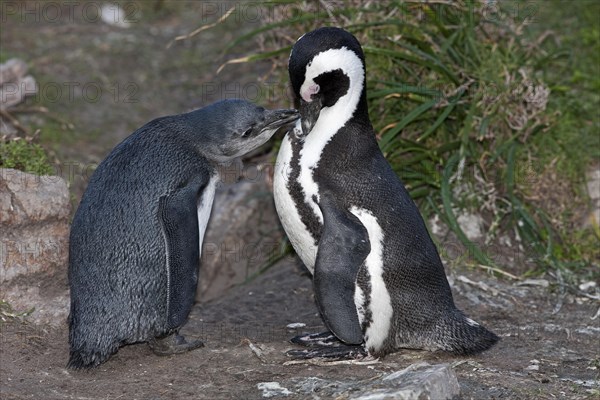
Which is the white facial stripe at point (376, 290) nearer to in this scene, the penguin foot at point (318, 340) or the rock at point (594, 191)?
the penguin foot at point (318, 340)

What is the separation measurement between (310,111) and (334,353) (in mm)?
964

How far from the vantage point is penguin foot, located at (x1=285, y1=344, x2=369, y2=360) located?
11.8 ft

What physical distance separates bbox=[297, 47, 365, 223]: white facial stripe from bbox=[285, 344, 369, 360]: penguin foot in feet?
1.69

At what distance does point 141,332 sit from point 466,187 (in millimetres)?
2292

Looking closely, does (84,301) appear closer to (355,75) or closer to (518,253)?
(355,75)

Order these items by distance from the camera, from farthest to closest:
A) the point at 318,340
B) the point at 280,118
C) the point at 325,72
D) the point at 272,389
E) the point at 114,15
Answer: the point at 114,15 → the point at 280,118 → the point at 318,340 → the point at 325,72 → the point at 272,389

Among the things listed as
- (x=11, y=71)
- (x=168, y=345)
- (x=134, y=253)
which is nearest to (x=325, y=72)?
(x=134, y=253)

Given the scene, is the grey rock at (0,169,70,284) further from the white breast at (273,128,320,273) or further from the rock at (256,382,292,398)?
the rock at (256,382,292,398)

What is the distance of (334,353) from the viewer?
3621mm

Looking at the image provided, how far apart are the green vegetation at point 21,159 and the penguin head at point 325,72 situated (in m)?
1.35

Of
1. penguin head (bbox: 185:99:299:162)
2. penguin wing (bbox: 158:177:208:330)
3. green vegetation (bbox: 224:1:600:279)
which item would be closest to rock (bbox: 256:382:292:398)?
penguin wing (bbox: 158:177:208:330)

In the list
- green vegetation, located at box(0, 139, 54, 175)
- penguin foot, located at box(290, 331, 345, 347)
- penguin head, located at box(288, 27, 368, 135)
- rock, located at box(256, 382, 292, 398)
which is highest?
penguin head, located at box(288, 27, 368, 135)

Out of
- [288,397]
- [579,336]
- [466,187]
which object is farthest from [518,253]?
[288,397]

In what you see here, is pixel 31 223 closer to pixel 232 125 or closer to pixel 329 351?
pixel 232 125
